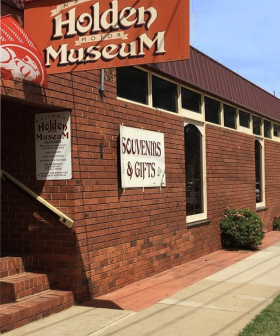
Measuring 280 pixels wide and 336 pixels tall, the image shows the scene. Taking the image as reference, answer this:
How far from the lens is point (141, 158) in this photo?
298 inches

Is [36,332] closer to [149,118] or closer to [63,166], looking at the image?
[63,166]

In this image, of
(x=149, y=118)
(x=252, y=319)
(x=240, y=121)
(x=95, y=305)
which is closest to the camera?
(x=252, y=319)

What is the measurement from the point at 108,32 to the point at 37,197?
2.42 meters

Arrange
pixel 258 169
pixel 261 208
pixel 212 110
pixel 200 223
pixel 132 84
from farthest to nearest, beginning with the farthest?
1. pixel 258 169
2. pixel 261 208
3. pixel 212 110
4. pixel 200 223
5. pixel 132 84

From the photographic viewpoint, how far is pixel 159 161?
8.13 meters

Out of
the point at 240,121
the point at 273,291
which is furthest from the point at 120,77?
the point at 240,121

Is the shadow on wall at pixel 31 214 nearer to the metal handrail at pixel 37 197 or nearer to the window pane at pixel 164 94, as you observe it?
the metal handrail at pixel 37 197

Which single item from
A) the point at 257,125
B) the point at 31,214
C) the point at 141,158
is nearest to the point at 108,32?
the point at 31,214

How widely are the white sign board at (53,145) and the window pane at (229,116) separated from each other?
652 centimetres

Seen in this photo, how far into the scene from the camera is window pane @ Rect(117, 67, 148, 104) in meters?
7.23

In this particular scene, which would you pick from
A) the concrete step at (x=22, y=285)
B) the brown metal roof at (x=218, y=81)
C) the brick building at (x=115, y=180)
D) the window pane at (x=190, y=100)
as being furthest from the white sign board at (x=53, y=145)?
the window pane at (x=190, y=100)

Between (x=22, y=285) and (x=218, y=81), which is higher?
(x=218, y=81)

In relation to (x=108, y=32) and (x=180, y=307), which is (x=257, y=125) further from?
(x=108, y=32)

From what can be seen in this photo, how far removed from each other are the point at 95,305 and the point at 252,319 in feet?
6.67
